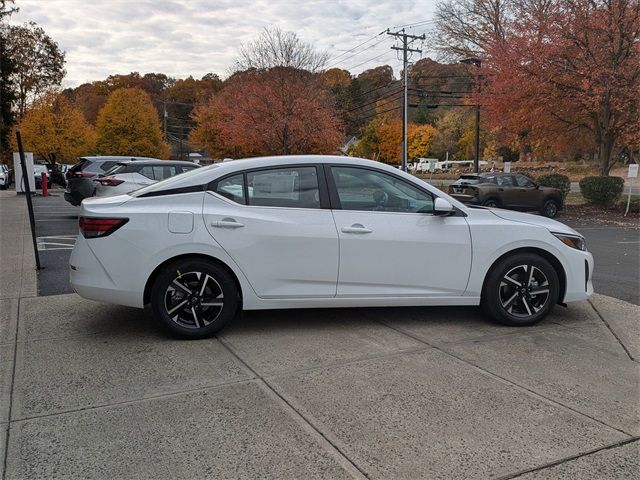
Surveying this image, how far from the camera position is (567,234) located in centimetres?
507

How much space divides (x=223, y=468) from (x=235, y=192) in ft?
8.33

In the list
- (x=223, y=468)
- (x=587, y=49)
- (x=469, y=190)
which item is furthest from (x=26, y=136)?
Result: (x=223, y=468)

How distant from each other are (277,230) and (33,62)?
188ft

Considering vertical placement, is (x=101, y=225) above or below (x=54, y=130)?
below

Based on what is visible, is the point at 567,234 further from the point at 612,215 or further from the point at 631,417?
A: the point at 612,215

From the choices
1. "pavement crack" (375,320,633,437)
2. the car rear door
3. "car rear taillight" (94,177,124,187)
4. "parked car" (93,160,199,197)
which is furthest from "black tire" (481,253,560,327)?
the car rear door

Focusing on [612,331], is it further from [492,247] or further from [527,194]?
[527,194]

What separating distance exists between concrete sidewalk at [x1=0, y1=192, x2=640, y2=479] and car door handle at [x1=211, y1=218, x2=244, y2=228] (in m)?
0.97

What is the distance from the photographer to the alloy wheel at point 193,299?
439 centimetres

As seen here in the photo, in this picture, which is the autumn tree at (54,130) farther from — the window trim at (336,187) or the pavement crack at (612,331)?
the pavement crack at (612,331)

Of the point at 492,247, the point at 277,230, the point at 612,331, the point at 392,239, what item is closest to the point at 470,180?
the point at 612,331

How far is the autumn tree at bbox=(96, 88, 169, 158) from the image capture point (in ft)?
159

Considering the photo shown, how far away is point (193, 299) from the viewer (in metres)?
4.43

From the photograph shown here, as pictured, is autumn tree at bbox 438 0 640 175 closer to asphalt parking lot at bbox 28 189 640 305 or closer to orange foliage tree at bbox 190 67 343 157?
asphalt parking lot at bbox 28 189 640 305
